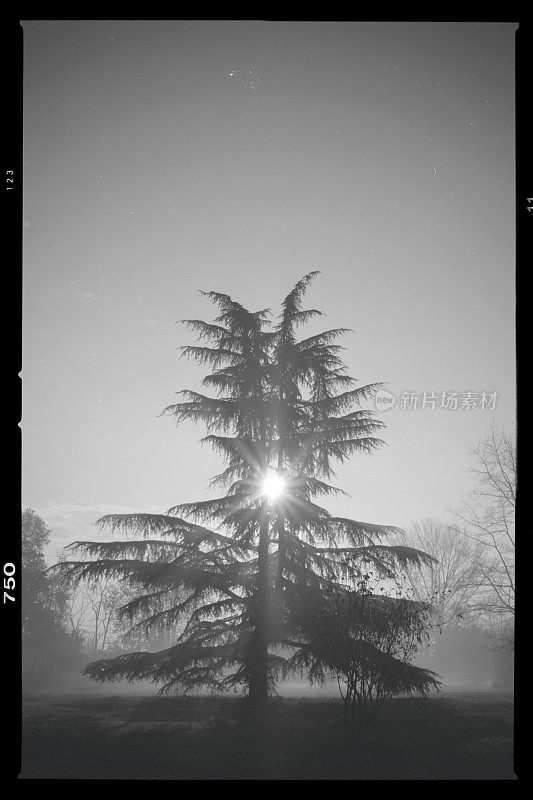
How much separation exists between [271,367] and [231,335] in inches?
47.3

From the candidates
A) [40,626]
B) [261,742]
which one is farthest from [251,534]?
[40,626]

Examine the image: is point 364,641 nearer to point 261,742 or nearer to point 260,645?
point 260,645

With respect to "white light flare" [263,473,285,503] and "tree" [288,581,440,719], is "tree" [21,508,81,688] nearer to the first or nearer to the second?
"white light flare" [263,473,285,503]

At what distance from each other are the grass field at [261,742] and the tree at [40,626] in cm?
2194

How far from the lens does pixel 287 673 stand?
540 inches

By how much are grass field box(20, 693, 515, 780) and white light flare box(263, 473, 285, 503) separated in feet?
13.8

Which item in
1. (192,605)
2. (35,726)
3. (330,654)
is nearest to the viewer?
(35,726)

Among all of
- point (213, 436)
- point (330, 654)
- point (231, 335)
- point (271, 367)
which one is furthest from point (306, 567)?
point (231, 335)

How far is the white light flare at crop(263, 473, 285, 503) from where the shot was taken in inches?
562

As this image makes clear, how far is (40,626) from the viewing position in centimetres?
3519

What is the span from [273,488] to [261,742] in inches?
213

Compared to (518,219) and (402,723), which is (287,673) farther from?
(518,219)

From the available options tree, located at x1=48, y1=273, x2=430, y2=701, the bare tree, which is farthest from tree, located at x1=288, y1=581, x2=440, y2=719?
the bare tree
